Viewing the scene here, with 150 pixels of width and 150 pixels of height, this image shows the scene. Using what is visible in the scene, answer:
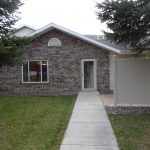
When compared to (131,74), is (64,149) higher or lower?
lower

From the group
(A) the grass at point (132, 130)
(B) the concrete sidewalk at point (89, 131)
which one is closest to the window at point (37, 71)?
(B) the concrete sidewalk at point (89, 131)

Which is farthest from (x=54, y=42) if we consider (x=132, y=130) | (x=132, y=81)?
(x=132, y=130)

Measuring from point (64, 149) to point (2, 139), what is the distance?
2066 mm

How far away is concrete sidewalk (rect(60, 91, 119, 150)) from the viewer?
859 centimetres

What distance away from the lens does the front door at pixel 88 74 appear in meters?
22.6

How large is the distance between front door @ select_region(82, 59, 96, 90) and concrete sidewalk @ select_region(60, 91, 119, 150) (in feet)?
23.3

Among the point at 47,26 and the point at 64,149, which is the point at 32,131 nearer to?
the point at 64,149

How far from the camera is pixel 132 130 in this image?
10445mm

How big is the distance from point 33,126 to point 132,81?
622cm

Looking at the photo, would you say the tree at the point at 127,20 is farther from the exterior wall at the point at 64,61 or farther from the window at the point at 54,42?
the window at the point at 54,42

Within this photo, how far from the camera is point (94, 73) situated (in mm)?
22594

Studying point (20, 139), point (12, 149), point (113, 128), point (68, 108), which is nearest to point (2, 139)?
point (20, 139)

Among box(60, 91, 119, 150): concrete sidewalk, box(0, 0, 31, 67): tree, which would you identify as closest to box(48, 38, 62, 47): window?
box(60, 91, 119, 150): concrete sidewalk

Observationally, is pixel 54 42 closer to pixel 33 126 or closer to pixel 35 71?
pixel 35 71
